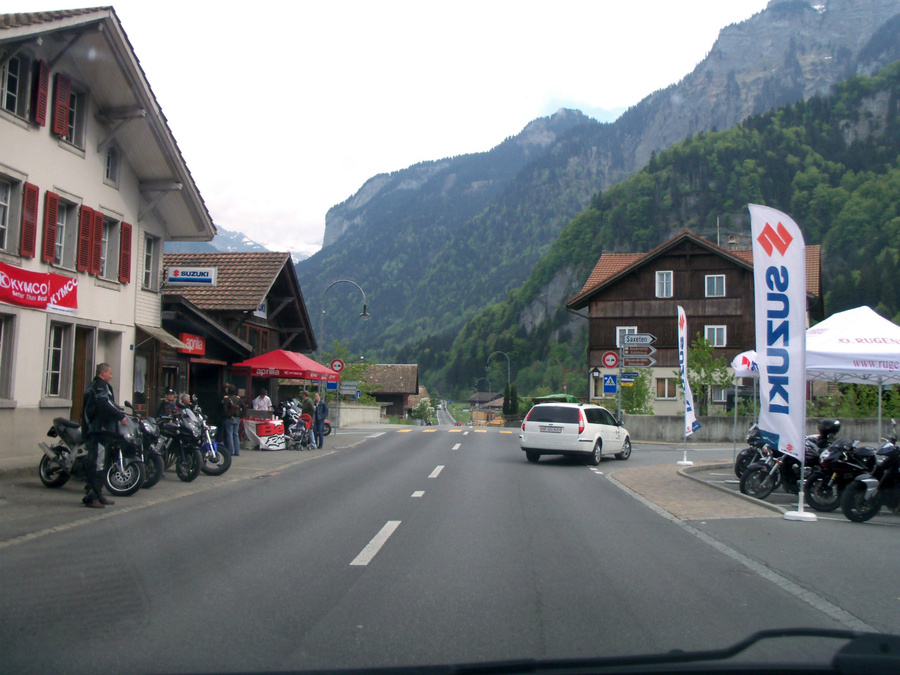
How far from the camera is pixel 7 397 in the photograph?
1373 cm

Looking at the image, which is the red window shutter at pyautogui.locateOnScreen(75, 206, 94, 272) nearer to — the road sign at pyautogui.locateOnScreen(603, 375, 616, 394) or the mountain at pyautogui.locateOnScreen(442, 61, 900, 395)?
the road sign at pyautogui.locateOnScreen(603, 375, 616, 394)

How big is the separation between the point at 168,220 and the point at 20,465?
8.75 meters

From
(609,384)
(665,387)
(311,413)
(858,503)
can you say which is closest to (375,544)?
(858,503)

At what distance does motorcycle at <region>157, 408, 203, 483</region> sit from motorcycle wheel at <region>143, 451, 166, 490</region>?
122cm

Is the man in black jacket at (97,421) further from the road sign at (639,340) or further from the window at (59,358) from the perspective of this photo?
the road sign at (639,340)

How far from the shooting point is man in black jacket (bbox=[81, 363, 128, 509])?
10.2 meters

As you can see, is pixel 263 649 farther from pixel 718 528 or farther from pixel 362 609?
pixel 718 528

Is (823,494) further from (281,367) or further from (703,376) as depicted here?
(703,376)

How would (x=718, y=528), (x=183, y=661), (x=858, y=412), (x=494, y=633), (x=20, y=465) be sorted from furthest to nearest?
1. (x=858, y=412)
2. (x=20, y=465)
3. (x=718, y=528)
4. (x=494, y=633)
5. (x=183, y=661)

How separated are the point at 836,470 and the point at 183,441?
10745 millimetres

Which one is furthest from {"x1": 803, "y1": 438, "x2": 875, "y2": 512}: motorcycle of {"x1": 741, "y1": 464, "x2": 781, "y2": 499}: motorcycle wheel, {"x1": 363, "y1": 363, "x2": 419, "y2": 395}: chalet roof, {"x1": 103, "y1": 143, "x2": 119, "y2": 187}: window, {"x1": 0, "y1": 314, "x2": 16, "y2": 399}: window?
{"x1": 363, "y1": 363, "x2": 419, "y2": 395}: chalet roof

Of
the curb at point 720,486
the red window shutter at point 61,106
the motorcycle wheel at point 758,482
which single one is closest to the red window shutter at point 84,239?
the red window shutter at point 61,106

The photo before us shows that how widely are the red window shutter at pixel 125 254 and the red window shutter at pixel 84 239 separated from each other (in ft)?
4.28

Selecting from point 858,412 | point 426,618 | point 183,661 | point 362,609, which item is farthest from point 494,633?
point 858,412
